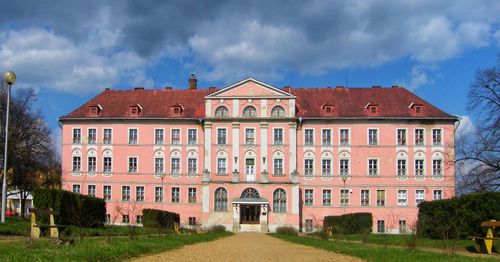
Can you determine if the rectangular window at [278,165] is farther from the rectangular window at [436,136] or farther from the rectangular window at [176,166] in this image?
the rectangular window at [436,136]

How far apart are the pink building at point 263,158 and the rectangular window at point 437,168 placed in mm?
94

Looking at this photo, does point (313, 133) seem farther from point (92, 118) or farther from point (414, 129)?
point (92, 118)

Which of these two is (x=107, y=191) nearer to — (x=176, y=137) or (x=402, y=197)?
(x=176, y=137)

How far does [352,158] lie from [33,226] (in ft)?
137

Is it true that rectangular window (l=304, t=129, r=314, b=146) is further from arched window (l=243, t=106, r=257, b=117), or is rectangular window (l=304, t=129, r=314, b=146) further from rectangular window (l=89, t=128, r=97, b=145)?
rectangular window (l=89, t=128, r=97, b=145)

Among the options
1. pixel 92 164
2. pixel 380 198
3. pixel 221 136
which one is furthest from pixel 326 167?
pixel 92 164

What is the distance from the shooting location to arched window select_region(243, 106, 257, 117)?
57.9 metres

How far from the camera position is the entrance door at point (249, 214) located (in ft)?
186

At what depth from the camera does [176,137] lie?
59469 mm

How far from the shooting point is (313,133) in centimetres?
5856

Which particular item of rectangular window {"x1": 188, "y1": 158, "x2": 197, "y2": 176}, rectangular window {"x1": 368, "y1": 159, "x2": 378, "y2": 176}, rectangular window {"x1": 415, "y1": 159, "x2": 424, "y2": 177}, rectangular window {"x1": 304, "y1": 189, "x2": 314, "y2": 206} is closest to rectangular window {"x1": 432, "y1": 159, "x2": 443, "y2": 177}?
rectangular window {"x1": 415, "y1": 159, "x2": 424, "y2": 177}

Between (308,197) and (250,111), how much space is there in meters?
9.84

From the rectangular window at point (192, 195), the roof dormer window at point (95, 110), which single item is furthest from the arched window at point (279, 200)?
the roof dormer window at point (95, 110)

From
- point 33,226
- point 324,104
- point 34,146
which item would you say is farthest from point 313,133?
point 33,226
